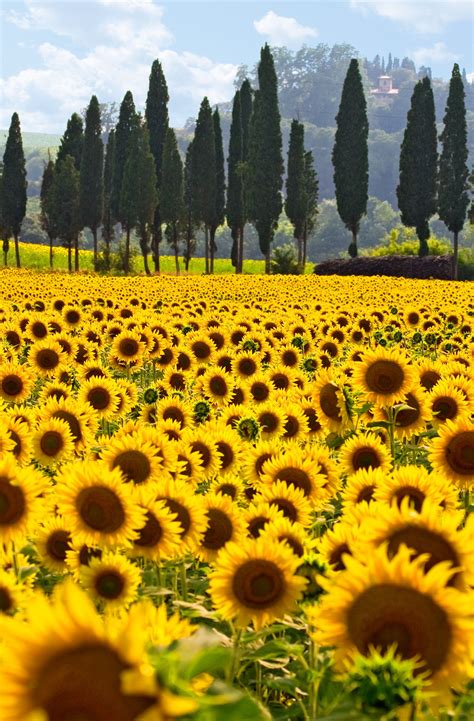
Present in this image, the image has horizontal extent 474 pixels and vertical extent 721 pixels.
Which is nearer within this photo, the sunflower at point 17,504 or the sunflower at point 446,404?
the sunflower at point 17,504

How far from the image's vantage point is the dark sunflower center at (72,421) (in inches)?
184

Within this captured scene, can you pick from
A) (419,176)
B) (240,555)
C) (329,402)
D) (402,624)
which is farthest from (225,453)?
(419,176)

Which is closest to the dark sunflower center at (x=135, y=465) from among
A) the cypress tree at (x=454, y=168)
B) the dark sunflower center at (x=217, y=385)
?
the dark sunflower center at (x=217, y=385)

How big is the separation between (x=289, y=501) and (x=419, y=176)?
53.0m

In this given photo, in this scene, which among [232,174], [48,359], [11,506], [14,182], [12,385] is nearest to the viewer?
[11,506]

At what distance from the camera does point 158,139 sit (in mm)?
64938

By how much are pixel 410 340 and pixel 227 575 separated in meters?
Result: 8.65

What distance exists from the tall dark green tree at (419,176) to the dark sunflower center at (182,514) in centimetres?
5215

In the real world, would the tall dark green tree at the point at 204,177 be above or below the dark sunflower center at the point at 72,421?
above

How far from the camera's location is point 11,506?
9.24 feet

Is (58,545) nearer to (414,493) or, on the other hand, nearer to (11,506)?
(11,506)

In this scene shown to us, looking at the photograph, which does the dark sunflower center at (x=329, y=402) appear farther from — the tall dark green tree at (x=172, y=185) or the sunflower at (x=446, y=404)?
the tall dark green tree at (x=172, y=185)

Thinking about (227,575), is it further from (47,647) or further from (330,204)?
(330,204)

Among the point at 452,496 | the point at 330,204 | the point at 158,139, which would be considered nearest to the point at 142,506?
the point at 452,496
